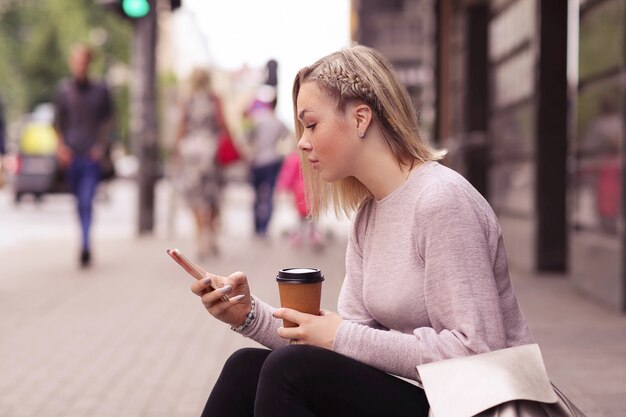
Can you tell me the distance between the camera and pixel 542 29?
942cm

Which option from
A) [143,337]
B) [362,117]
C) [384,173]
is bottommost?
[143,337]

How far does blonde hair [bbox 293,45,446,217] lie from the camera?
96.0 inches

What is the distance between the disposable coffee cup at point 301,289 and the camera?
7.60ft

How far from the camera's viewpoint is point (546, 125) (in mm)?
9562

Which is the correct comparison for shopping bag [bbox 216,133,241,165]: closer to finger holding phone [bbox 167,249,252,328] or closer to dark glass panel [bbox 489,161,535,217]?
dark glass panel [bbox 489,161,535,217]

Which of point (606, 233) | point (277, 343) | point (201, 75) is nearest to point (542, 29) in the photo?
point (606, 233)

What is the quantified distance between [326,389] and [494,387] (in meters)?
0.40

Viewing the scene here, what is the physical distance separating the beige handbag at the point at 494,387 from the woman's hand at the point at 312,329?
0.24m

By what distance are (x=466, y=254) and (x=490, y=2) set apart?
1025cm

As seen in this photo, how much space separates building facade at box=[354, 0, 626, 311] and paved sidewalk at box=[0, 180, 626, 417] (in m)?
0.48

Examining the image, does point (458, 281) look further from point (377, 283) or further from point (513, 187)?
point (513, 187)

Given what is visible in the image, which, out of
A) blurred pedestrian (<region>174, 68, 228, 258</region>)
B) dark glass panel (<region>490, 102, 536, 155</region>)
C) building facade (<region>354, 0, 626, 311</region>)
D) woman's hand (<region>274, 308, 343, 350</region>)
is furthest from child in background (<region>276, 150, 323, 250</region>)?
woman's hand (<region>274, 308, 343, 350</region>)

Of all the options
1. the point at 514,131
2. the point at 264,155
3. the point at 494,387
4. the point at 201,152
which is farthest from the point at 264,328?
the point at 264,155

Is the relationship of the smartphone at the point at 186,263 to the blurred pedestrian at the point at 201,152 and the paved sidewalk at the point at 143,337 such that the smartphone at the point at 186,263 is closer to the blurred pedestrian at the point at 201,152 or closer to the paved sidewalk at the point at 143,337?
the paved sidewalk at the point at 143,337
